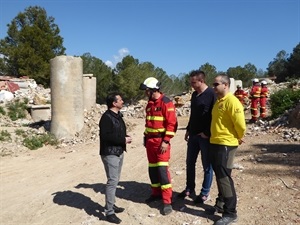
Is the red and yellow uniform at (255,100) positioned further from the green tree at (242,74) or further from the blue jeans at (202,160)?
the green tree at (242,74)

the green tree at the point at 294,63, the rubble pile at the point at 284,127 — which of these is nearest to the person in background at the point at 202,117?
the rubble pile at the point at 284,127

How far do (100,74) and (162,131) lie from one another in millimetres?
37136

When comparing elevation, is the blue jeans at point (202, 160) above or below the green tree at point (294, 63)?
below

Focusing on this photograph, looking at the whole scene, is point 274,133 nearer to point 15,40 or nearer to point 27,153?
point 27,153

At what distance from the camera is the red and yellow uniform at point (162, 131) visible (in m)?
4.50

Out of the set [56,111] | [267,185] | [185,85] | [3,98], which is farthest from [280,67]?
[267,185]

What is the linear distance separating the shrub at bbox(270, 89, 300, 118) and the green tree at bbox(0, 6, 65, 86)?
28260 millimetres

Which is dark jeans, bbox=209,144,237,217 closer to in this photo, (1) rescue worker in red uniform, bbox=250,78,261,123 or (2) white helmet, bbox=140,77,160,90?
(2) white helmet, bbox=140,77,160,90

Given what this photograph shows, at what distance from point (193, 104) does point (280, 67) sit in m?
50.4

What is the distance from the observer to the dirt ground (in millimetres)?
4395

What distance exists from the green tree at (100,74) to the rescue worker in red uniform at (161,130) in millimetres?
33582

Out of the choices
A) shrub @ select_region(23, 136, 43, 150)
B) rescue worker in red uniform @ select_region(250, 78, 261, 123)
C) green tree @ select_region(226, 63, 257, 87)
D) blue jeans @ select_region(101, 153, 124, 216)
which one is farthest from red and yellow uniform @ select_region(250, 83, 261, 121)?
green tree @ select_region(226, 63, 257, 87)

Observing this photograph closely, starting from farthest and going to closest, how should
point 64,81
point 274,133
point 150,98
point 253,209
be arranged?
1. point 64,81
2. point 274,133
3. point 150,98
4. point 253,209

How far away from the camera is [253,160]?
6461 millimetres
